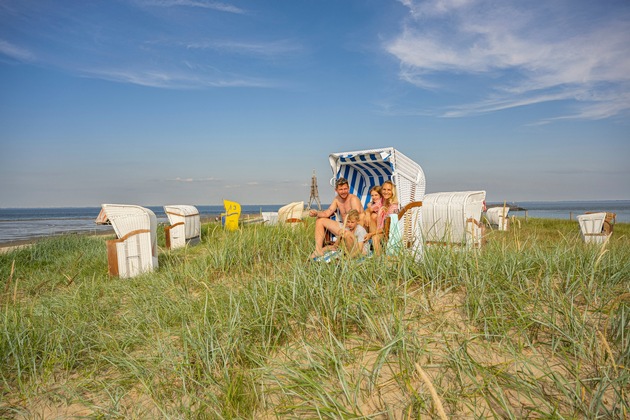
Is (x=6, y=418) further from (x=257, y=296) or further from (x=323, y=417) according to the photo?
(x=323, y=417)

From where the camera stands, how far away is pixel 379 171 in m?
7.98

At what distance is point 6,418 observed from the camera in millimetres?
2389

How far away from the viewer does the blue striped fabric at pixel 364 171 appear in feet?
24.8

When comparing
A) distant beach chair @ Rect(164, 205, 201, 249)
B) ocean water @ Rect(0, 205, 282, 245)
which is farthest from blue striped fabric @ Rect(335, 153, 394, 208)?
distant beach chair @ Rect(164, 205, 201, 249)

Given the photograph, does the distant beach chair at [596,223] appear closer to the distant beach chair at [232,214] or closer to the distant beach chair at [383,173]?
the distant beach chair at [383,173]

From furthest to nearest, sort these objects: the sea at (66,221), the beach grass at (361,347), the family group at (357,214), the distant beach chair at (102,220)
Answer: the sea at (66,221) < the distant beach chair at (102,220) < the family group at (357,214) < the beach grass at (361,347)

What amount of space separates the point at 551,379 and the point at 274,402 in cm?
150

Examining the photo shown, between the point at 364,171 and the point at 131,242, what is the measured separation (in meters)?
4.83

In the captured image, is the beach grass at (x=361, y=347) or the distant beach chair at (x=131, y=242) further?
the distant beach chair at (x=131, y=242)

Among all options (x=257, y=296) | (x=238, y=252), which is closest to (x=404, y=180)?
(x=238, y=252)

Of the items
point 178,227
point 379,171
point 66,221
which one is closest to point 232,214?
point 178,227

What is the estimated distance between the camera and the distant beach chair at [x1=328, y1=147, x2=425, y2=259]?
7.07 metres

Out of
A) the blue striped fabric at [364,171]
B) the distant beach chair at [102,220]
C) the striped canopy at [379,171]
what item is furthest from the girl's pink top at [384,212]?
the distant beach chair at [102,220]

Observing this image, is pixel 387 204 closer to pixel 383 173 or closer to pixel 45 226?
pixel 383 173
